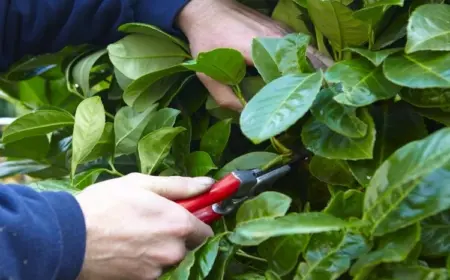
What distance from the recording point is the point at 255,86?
664 millimetres

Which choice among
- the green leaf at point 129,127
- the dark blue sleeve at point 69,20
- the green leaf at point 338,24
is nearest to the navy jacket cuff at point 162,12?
the dark blue sleeve at point 69,20

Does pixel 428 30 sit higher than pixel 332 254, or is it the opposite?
pixel 428 30

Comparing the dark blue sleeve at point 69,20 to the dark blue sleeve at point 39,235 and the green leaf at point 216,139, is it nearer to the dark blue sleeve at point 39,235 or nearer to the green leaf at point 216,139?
the green leaf at point 216,139

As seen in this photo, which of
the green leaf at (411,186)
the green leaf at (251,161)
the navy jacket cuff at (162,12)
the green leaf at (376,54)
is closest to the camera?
the green leaf at (411,186)

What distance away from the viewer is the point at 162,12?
2.46 ft

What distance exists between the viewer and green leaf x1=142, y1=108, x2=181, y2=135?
2.20ft

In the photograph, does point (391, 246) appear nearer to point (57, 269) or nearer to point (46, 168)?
point (57, 269)

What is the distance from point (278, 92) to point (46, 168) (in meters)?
0.42

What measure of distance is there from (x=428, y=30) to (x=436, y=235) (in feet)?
0.52

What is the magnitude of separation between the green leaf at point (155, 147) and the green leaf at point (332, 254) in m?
0.22

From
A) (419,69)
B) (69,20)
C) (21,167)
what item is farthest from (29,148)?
(419,69)

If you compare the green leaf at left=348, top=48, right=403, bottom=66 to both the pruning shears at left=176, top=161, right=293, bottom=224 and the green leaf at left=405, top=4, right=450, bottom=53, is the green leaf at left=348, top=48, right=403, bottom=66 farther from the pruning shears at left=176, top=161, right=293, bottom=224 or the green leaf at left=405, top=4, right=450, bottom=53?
the pruning shears at left=176, top=161, right=293, bottom=224

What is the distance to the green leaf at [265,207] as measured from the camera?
0.53 meters

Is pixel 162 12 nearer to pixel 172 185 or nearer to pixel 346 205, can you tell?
pixel 172 185
